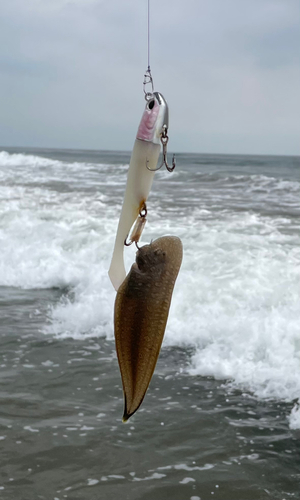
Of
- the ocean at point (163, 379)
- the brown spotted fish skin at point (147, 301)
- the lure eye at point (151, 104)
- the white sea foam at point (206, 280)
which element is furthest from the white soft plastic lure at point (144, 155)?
the white sea foam at point (206, 280)

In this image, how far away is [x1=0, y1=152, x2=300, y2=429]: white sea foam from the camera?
5070 mm

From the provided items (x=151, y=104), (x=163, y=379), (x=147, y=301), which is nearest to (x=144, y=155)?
(x=151, y=104)

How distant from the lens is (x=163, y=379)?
15.8 feet

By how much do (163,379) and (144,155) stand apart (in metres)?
3.60

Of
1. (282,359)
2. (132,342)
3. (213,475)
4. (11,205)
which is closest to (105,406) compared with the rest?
(213,475)

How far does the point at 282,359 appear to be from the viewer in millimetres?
4965

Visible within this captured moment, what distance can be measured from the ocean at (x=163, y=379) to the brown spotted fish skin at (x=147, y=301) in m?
2.16

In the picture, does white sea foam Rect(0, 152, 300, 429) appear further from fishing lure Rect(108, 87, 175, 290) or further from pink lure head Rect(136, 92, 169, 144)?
pink lure head Rect(136, 92, 169, 144)

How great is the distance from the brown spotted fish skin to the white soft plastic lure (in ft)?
0.40

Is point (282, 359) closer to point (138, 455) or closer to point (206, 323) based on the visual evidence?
point (206, 323)

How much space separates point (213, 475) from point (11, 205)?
9829 mm

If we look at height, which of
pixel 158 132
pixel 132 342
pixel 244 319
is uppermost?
pixel 158 132

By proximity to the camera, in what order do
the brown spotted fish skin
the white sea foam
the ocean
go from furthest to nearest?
the white sea foam
the ocean
the brown spotted fish skin

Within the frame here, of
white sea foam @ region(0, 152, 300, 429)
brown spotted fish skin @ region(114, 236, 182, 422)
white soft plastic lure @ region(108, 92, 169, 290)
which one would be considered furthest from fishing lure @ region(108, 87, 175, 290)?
white sea foam @ region(0, 152, 300, 429)
